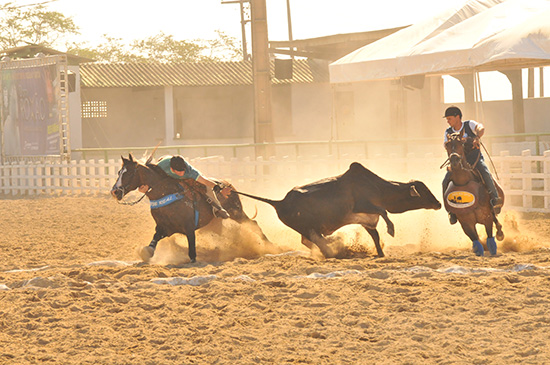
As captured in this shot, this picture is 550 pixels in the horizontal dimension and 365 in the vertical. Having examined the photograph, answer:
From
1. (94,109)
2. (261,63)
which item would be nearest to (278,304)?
(261,63)

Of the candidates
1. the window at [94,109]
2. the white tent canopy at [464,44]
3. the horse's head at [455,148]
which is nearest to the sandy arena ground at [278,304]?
the horse's head at [455,148]

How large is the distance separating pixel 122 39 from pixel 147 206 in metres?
44.9

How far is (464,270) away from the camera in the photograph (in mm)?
8859

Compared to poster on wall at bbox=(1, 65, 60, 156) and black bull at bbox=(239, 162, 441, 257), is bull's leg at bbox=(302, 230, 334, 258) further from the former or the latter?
poster on wall at bbox=(1, 65, 60, 156)

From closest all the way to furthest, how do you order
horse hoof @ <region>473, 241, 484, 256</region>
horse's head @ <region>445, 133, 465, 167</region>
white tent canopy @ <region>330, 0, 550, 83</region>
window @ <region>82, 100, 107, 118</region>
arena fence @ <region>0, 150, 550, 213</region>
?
horse's head @ <region>445, 133, 465, 167</region> < horse hoof @ <region>473, 241, 484, 256</region> < white tent canopy @ <region>330, 0, 550, 83</region> < arena fence @ <region>0, 150, 550, 213</region> < window @ <region>82, 100, 107, 118</region>

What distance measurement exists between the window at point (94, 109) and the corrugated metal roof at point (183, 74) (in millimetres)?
1177

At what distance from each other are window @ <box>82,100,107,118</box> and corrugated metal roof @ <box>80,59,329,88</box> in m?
1.18

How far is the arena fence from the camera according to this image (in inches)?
631

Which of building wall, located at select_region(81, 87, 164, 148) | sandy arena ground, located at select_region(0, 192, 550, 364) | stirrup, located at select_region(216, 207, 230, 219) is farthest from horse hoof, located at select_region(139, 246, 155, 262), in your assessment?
building wall, located at select_region(81, 87, 164, 148)

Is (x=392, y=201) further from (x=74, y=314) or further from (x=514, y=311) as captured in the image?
(x=74, y=314)

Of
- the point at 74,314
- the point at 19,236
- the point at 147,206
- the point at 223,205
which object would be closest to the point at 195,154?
the point at 147,206

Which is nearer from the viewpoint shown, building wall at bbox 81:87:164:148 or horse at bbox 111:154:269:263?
horse at bbox 111:154:269:263

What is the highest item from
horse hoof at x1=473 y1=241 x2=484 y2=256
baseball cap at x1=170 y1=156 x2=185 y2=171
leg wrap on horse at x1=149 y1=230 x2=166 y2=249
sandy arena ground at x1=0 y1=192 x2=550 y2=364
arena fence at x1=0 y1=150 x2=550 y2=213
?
baseball cap at x1=170 y1=156 x2=185 y2=171

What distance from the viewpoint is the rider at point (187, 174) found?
10422mm
